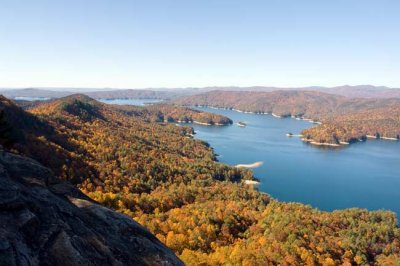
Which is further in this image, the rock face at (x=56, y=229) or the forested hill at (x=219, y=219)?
the forested hill at (x=219, y=219)

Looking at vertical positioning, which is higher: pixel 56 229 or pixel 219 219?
pixel 56 229

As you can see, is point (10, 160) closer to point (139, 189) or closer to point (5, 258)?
point (5, 258)

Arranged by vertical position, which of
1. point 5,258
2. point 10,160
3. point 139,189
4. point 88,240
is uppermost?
point 10,160

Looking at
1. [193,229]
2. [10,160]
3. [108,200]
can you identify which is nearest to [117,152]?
[108,200]

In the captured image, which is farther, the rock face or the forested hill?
the forested hill

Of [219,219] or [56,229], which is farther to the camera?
[219,219]

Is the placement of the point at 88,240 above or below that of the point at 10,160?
below

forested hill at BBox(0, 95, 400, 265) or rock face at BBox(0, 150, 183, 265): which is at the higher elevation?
rock face at BBox(0, 150, 183, 265)

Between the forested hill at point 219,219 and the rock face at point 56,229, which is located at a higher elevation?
the rock face at point 56,229
